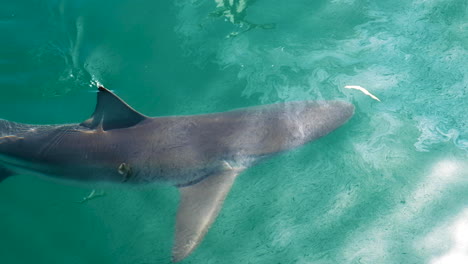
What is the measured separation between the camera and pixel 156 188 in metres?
5.38

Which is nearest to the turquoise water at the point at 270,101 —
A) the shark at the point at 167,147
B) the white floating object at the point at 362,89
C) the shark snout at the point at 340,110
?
the white floating object at the point at 362,89

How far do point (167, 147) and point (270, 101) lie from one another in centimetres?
208

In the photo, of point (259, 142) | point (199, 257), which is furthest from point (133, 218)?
point (259, 142)

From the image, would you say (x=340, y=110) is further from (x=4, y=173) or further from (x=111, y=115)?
(x=4, y=173)

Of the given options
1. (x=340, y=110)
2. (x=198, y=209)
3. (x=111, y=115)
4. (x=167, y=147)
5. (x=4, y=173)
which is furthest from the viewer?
(x=4, y=173)

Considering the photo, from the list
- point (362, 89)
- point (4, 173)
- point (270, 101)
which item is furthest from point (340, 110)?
point (4, 173)

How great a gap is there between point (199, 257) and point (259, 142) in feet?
5.70

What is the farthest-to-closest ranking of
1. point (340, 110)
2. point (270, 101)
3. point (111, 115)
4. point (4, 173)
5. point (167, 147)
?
1. point (270, 101)
2. point (4, 173)
3. point (340, 110)
4. point (111, 115)
5. point (167, 147)

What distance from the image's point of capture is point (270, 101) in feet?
20.6

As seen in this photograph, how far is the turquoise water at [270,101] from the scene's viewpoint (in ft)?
15.7

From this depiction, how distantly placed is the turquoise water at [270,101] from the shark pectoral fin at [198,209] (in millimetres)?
378

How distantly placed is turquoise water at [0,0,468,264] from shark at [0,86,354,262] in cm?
37

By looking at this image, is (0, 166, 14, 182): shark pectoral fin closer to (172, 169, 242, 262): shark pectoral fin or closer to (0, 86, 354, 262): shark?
(0, 86, 354, 262): shark

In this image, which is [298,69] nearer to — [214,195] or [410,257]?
[214,195]
